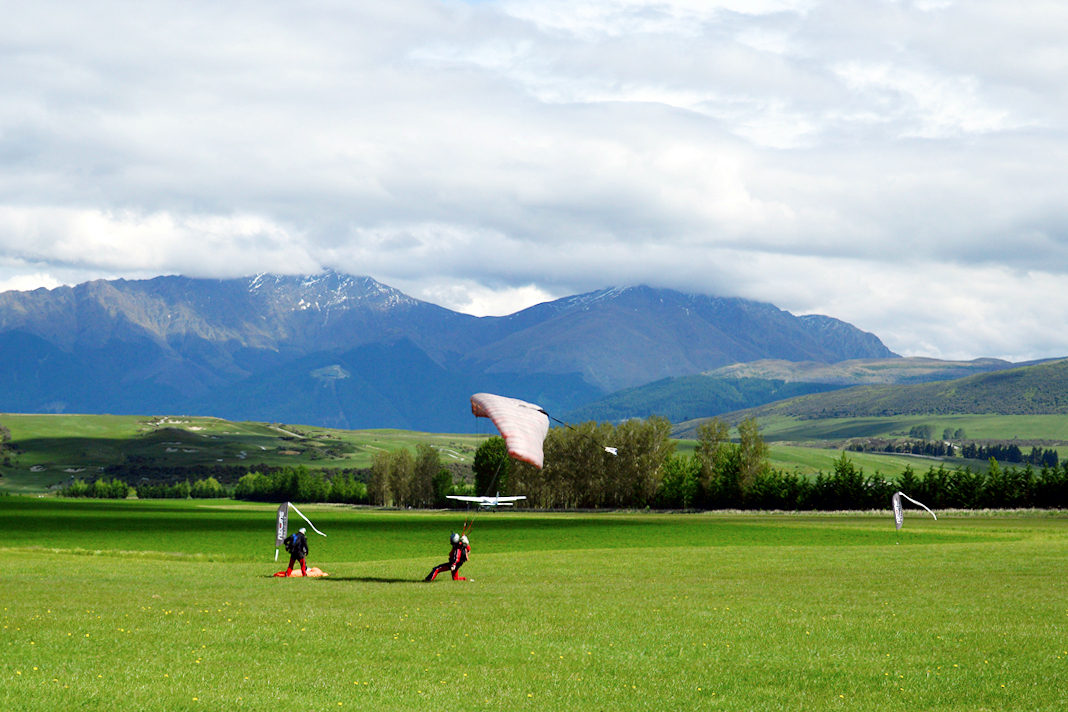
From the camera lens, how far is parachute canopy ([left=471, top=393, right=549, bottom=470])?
103ft

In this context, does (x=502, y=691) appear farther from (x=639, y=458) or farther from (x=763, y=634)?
(x=639, y=458)

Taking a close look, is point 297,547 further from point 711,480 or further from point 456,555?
point 711,480

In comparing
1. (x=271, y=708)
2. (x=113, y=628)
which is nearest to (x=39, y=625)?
(x=113, y=628)

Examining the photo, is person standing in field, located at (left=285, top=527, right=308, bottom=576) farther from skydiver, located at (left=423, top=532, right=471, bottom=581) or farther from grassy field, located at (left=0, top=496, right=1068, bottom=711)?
skydiver, located at (left=423, top=532, right=471, bottom=581)

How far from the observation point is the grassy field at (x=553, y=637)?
17469 millimetres

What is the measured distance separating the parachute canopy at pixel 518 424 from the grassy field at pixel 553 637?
17.6ft

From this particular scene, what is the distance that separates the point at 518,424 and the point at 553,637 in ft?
36.3

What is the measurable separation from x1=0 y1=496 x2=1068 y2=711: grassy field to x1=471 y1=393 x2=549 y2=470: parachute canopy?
5.37 meters

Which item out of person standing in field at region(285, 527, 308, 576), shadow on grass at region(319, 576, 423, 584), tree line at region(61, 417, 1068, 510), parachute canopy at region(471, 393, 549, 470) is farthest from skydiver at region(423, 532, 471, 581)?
tree line at region(61, 417, 1068, 510)

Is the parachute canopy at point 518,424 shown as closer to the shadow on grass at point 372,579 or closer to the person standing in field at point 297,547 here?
the shadow on grass at point 372,579

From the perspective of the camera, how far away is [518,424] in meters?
33.9

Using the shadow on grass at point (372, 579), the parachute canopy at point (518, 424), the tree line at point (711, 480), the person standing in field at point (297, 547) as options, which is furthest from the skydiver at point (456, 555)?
the tree line at point (711, 480)

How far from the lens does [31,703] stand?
52.0 ft

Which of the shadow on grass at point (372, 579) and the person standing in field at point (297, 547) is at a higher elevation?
the person standing in field at point (297, 547)
